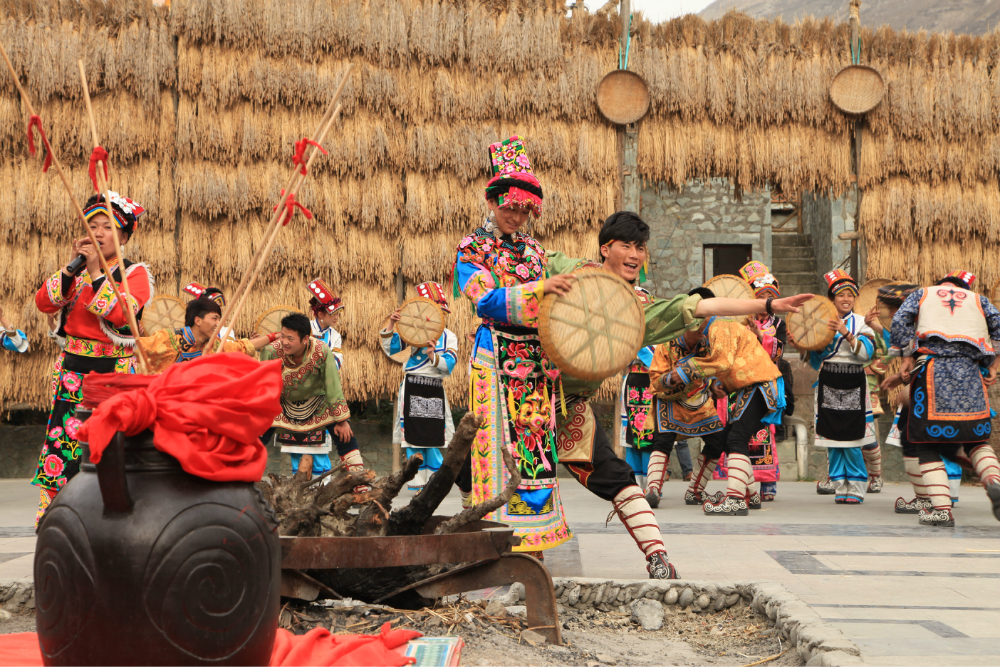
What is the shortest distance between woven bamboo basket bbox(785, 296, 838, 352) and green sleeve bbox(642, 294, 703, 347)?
12.4 ft

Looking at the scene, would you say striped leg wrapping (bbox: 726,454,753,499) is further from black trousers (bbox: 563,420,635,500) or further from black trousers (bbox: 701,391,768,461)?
black trousers (bbox: 563,420,635,500)

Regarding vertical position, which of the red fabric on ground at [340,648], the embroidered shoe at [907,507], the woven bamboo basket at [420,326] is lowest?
the embroidered shoe at [907,507]

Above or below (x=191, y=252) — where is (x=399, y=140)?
above

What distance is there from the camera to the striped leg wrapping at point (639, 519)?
3729mm

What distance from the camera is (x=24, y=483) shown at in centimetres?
888

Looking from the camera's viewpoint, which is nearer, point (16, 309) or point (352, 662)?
point (352, 662)

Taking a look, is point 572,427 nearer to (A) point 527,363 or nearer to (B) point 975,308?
(A) point 527,363

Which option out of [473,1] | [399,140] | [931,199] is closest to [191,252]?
[399,140]

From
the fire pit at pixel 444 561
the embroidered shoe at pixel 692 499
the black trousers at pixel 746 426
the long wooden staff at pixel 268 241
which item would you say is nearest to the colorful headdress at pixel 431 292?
the embroidered shoe at pixel 692 499

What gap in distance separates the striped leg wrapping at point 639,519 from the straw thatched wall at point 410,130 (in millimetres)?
5424

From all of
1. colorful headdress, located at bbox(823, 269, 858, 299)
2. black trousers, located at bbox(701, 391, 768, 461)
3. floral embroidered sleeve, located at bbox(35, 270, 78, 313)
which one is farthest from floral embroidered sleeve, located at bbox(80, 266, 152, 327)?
colorful headdress, located at bbox(823, 269, 858, 299)

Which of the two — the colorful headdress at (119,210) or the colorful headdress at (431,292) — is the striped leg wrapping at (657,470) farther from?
the colorful headdress at (119,210)

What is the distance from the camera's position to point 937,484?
6.03m

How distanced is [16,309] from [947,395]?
855 centimetres
